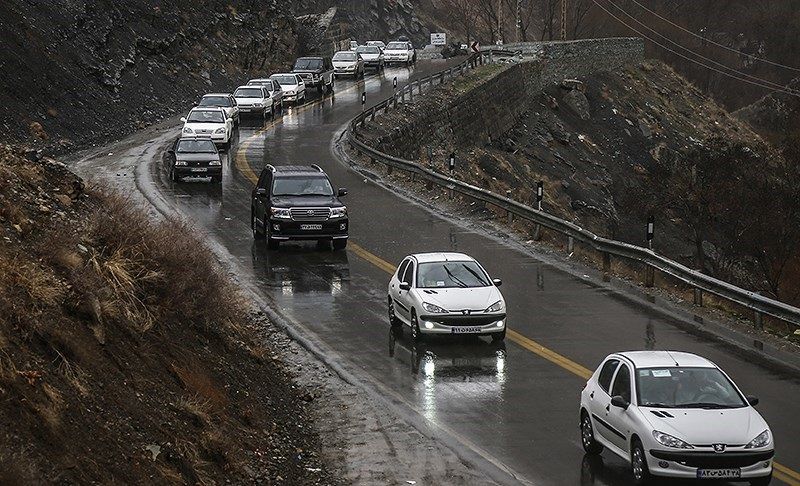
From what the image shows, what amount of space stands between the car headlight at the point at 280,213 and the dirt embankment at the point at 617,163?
23.6m

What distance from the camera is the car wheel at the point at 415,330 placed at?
19.6 metres

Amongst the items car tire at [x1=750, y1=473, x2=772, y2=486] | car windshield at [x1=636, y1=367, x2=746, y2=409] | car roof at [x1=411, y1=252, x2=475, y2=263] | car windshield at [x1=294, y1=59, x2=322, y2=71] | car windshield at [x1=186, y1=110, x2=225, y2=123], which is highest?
car windshield at [x1=636, y1=367, x2=746, y2=409]

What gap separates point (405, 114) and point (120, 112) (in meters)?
14.2

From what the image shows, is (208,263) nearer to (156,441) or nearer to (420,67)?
(156,441)

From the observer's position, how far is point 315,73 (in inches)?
2815

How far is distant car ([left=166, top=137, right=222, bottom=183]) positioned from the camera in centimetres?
3834

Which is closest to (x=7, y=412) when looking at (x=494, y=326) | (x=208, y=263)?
(x=208, y=263)

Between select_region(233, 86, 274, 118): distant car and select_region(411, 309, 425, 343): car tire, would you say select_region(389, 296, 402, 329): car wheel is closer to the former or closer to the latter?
select_region(411, 309, 425, 343): car tire

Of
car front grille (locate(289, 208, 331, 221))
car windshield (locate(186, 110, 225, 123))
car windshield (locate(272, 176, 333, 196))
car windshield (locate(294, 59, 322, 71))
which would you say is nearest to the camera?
car front grille (locate(289, 208, 331, 221))

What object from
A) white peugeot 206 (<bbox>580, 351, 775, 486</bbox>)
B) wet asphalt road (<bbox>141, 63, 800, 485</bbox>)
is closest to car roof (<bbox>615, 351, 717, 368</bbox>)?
white peugeot 206 (<bbox>580, 351, 775, 486</bbox>)

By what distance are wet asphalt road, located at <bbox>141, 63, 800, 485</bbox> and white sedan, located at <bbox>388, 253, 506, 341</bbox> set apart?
379 millimetres

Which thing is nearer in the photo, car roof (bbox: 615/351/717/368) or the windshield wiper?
car roof (bbox: 615/351/717/368)

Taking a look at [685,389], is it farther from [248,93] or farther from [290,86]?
[290,86]

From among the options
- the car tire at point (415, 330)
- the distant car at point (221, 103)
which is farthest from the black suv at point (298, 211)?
the distant car at point (221, 103)
